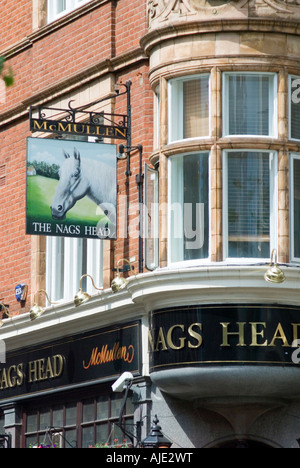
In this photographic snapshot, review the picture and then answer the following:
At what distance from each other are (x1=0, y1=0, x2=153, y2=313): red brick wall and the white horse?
64 cm

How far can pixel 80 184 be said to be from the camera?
62.7ft

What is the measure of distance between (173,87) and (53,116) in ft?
10.2

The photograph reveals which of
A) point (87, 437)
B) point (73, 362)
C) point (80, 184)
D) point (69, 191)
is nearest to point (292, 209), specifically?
point (80, 184)

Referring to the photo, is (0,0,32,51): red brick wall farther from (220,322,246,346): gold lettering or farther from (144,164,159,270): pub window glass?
(220,322,246,346): gold lettering

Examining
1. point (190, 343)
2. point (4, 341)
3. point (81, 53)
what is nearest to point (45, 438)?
point (4, 341)

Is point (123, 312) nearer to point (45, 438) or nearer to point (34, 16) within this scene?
point (45, 438)

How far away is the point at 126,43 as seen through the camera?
2066 cm

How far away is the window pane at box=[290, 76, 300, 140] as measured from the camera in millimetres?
18375

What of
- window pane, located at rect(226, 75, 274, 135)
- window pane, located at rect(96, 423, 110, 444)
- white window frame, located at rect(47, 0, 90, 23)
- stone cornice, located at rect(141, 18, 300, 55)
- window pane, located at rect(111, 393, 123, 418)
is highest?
white window frame, located at rect(47, 0, 90, 23)

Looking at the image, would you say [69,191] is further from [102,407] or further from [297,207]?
[102,407]

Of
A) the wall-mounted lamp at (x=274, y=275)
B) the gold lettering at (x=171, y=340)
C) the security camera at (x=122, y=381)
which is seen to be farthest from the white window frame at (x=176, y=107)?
the security camera at (x=122, y=381)

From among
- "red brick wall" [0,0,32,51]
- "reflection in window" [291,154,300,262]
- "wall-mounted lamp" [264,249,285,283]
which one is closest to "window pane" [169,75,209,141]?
"reflection in window" [291,154,300,262]

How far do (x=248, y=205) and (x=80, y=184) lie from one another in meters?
2.61

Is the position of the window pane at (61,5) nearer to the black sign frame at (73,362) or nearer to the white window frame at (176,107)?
the white window frame at (176,107)
